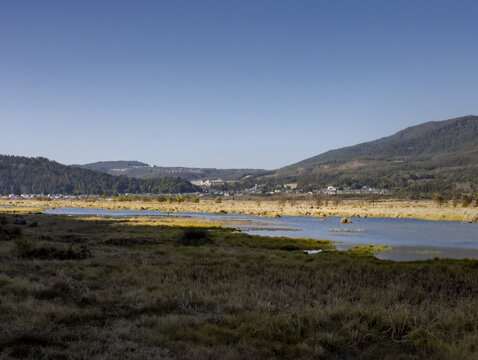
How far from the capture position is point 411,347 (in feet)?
26.0

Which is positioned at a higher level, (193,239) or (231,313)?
(231,313)

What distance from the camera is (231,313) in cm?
1012

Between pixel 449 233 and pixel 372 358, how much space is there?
46078 millimetres

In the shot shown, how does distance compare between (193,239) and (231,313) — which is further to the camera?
(193,239)

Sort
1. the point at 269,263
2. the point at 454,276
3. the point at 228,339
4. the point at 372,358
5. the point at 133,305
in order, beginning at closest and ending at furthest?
the point at 372,358
the point at 228,339
the point at 133,305
the point at 454,276
the point at 269,263

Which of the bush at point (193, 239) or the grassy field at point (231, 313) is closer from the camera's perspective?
the grassy field at point (231, 313)

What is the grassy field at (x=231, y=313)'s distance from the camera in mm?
7469

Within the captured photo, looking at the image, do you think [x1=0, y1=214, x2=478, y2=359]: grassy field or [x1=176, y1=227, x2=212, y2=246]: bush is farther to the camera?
[x1=176, y1=227, x2=212, y2=246]: bush

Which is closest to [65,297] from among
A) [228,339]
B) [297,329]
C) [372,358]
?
[228,339]

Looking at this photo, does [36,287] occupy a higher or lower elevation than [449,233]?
higher

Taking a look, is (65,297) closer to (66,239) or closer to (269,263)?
(269,263)

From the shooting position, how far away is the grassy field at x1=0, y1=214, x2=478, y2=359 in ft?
24.5

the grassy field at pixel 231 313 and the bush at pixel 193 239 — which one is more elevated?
the grassy field at pixel 231 313

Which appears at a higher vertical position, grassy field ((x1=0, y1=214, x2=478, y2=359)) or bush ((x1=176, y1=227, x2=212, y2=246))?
grassy field ((x1=0, y1=214, x2=478, y2=359))
